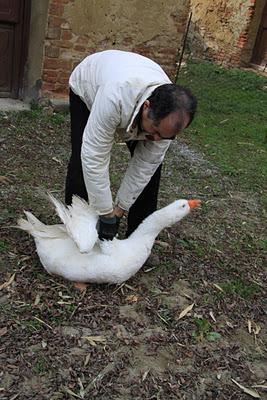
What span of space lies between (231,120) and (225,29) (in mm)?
4930

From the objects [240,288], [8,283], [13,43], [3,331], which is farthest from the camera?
[13,43]

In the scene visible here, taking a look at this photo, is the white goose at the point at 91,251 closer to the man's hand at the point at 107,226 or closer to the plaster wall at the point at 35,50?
the man's hand at the point at 107,226

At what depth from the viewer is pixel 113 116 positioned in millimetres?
2238

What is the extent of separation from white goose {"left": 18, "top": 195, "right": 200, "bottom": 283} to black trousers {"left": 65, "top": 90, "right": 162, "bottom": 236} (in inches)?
8.4

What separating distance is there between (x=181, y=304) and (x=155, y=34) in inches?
160

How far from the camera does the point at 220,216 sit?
4.05m

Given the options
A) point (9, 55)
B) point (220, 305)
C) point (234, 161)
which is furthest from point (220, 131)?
point (220, 305)

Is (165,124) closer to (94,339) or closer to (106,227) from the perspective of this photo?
(106,227)

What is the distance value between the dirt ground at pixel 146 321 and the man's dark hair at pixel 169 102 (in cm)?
114

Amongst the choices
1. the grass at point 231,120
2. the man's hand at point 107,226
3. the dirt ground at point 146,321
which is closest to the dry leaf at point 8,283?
the dirt ground at point 146,321

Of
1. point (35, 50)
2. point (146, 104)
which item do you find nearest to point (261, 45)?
point (35, 50)

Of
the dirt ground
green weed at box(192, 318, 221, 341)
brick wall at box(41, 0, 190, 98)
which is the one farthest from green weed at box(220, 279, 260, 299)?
brick wall at box(41, 0, 190, 98)

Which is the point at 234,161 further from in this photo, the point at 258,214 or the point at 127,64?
the point at 127,64

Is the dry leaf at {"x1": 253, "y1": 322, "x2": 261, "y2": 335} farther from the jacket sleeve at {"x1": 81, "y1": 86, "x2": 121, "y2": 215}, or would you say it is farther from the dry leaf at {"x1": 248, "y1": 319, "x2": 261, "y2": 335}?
the jacket sleeve at {"x1": 81, "y1": 86, "x2": 121, "y2": 215}
